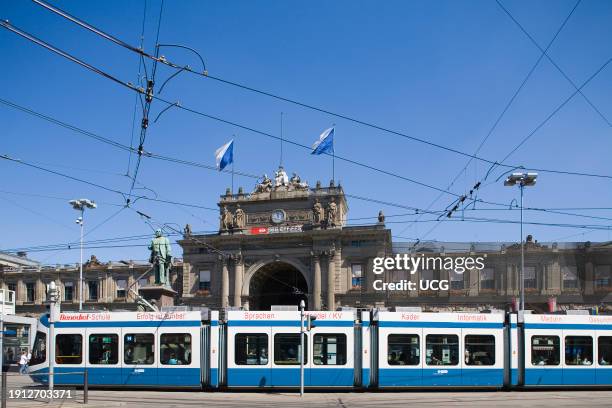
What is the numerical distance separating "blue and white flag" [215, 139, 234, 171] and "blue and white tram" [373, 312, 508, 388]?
29768 mm

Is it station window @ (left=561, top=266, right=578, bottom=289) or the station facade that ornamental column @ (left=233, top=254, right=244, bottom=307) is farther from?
station window @ (left=561, top=266, right=578, bottom=289)

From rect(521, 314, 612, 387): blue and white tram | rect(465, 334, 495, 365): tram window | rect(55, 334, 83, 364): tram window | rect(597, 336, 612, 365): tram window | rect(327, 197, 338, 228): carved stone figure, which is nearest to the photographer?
rect(465, 334, 495, 365): tram window

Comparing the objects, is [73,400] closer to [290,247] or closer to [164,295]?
[164,295]

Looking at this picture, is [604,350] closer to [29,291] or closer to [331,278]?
[331,278]

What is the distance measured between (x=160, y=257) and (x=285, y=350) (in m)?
13.4

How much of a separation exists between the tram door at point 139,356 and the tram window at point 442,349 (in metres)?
10.4

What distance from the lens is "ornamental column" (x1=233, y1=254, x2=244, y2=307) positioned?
6744 cm

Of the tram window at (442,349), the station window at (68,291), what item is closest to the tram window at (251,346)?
the tram window at (442,349)

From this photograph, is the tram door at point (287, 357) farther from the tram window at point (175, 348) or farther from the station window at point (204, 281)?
the station window at point (204, 281)

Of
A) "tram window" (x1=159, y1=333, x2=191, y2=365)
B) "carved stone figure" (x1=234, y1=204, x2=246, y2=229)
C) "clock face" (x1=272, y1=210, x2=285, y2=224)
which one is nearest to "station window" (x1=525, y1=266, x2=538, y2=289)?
"clock face" (x1=272, y1=210, x2=285, y2=224)

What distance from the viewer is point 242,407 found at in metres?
18.4

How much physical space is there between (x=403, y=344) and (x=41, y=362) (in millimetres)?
14052

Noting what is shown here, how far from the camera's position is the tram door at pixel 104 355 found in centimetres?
2450

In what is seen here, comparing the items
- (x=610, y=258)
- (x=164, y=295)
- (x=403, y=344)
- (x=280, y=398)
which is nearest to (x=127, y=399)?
(x=280, y=398)
